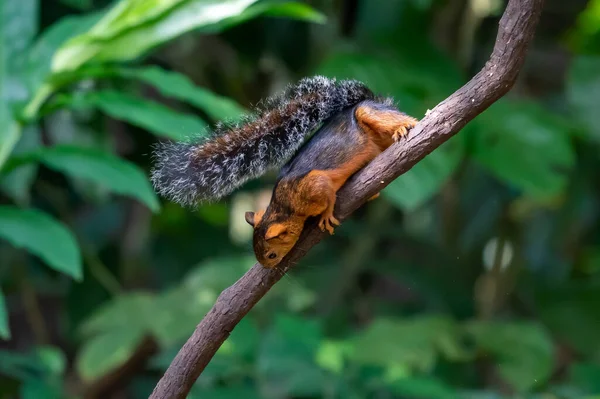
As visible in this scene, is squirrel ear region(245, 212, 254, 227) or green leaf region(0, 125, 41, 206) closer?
squirrel ear region(245, 212, 254, 227)

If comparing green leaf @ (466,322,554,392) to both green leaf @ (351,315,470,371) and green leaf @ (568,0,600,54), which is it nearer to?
green leaf @ (351,315,470,371)

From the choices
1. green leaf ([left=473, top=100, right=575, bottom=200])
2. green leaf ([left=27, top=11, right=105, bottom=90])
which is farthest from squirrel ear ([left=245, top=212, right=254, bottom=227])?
green leaf ([left=473, top=100, right=575, bottom=200])

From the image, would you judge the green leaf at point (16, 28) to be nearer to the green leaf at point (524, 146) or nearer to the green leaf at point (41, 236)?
the green leaf at point (41, 236)

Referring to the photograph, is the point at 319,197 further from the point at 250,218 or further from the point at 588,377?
the point at 588,377

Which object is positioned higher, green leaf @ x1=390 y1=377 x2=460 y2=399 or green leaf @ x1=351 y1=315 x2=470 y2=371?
green leaf @ x1=351 y1=315 x2=470 y2=371

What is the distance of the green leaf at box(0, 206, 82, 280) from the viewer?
5.99ft

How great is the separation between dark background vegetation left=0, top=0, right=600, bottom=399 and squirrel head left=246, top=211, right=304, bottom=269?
0.35m

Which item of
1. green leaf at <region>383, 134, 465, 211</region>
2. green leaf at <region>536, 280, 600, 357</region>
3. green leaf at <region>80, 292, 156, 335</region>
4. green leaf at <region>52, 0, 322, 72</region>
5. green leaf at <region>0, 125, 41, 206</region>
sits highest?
green leaf at <region>0, 125, 41, 206</region>

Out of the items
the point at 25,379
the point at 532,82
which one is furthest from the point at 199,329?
the point at 532,82

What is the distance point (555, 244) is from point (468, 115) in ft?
9.25

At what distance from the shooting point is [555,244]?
3.69 meters

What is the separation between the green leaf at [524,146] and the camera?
2625 millimetres

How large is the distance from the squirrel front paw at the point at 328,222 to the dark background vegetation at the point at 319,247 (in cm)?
55

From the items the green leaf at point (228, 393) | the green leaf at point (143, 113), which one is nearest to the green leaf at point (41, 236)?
the green leaf at point (143, 113)
